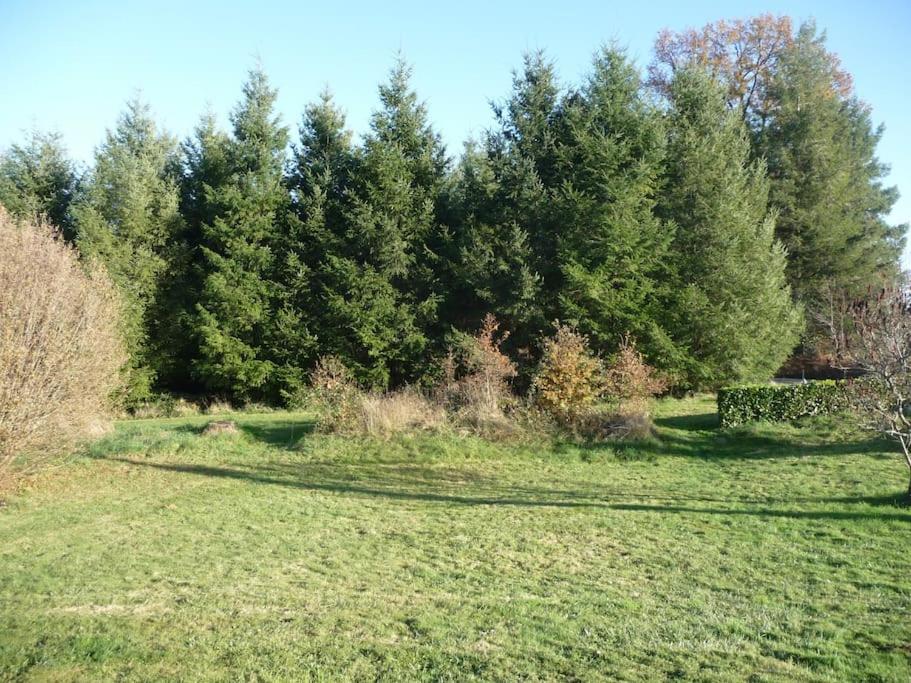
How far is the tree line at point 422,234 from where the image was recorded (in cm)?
2262

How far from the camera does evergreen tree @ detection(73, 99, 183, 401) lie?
2570cm

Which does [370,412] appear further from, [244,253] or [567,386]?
[244,253]

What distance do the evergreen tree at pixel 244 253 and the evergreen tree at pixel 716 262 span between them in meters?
15.3

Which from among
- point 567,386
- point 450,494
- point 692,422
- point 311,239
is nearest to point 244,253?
point 311,239

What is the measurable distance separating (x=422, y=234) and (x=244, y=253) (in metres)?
6.99

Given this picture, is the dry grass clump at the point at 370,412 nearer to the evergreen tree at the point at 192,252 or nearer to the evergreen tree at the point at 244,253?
the evergreen tree at the point at 244,253

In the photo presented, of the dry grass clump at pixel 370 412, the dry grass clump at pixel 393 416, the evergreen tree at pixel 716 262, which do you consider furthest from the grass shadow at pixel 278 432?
the evergreen tree at pixel 716 262

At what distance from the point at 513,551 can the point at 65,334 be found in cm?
865

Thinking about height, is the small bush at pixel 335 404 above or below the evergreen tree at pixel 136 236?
below

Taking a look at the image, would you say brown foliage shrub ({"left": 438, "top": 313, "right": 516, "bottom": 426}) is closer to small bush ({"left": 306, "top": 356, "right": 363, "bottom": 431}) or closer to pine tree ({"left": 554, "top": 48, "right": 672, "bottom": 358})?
small bush ({"left": 306, "top": 356, "right": 363, "bottom": 431})

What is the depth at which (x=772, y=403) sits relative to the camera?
58.4 feet

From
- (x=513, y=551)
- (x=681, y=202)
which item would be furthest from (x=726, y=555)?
(x=681, y=202)

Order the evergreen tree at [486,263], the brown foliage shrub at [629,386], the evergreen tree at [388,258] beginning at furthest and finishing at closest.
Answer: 1. the evergreen tree at [388,258]
2. the evergreen tree at [486,263]
3. the brown foliage shrub at [629,386]

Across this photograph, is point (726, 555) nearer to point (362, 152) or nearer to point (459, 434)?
point (459, 434)
